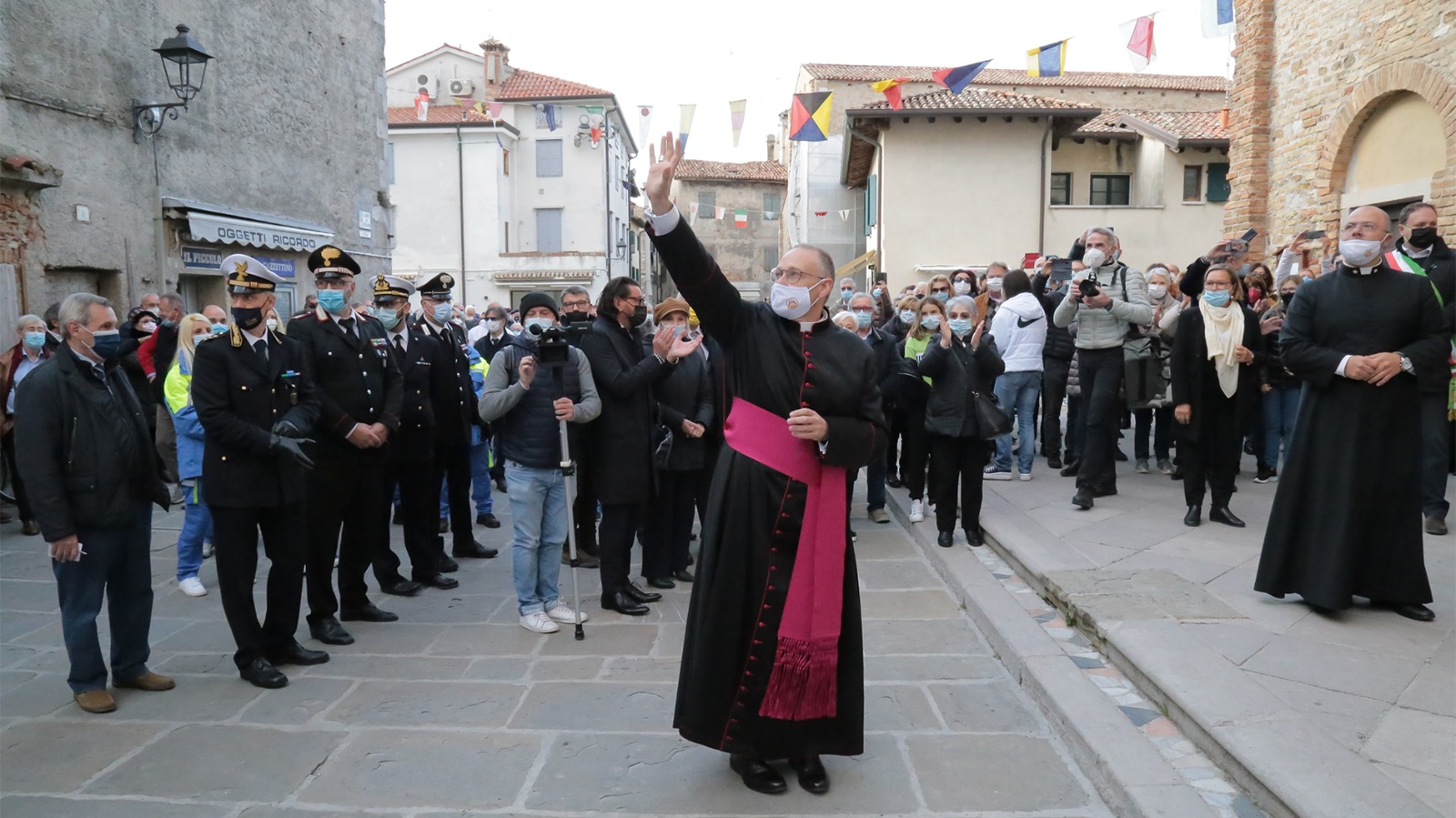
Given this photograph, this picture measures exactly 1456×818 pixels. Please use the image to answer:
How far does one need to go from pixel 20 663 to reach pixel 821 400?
4.43m

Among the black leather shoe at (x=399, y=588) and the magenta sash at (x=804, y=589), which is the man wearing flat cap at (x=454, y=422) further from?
the magenta sash at (x=804, y=589)

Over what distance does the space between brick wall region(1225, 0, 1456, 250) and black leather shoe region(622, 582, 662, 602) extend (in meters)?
9.54

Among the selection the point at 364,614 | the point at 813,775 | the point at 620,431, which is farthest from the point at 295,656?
the point at 813,775

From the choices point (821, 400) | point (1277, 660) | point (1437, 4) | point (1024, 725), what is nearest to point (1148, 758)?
point (1024, 725)

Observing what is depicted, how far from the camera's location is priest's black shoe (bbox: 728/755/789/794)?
11.6ft

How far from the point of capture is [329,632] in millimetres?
5328

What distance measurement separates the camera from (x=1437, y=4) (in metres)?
10.6

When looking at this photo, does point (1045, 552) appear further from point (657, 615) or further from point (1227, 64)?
point (1227, 64)

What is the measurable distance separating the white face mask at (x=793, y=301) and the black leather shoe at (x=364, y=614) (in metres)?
3.50

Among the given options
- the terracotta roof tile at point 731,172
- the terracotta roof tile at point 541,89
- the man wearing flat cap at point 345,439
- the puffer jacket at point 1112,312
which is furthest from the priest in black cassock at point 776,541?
the terracotta roof tile at point 731,172

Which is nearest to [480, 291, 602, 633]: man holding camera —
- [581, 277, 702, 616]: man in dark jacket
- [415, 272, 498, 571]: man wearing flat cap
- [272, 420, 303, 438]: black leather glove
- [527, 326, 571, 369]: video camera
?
[527, 326, 571, 369]: video camera

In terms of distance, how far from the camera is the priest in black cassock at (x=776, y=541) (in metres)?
3.46

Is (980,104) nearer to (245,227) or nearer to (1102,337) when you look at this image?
(245,227)

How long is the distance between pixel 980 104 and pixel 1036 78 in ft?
68.2
